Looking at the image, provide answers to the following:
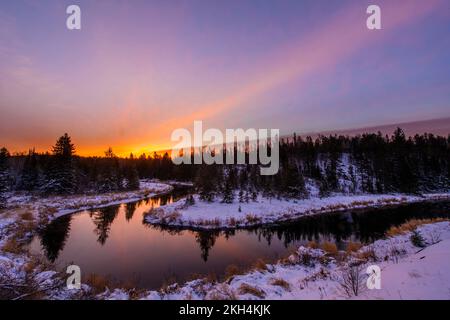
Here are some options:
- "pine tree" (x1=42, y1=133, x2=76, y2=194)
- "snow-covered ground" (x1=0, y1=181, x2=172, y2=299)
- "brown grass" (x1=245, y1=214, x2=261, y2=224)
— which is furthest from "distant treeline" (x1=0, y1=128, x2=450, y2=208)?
"snow-covered ground" (x1=0, y1=181, x2=172, y2=299)

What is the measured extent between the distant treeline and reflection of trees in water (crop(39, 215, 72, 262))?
37.9ft

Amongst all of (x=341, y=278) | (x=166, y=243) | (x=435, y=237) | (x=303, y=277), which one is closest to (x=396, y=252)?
(x=435, y=237)

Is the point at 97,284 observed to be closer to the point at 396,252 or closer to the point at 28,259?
the point at 28,259

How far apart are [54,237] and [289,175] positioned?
30.5 m

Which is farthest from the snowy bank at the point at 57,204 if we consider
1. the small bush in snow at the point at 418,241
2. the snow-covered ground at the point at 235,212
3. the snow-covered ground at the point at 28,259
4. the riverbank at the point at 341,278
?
the small bush in snow at the point at 418,241

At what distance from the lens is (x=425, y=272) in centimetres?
612

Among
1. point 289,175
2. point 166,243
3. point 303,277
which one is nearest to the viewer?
point 303,277

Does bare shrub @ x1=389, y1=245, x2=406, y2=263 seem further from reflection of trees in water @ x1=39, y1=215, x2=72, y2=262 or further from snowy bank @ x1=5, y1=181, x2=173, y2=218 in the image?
snowy bank @ x1=5, y1=181, x2=173, y2=218

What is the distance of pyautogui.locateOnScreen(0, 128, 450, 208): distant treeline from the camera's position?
35.6 meters

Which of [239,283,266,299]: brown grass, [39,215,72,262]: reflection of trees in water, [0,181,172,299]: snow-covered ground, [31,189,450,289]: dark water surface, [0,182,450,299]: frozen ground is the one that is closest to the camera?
[0,182,450,299]: frozen ground

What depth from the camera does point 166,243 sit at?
18391 mm

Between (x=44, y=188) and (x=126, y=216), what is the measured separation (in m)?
25.0

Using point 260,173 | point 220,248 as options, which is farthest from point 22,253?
point 260,173

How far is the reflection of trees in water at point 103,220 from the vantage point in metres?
20.3
